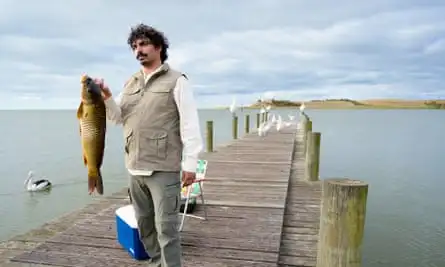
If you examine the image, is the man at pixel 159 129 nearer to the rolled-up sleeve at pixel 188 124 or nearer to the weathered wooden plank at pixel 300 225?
the rolled-up sleeve at pixel 188 124

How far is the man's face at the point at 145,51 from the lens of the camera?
2484 millimetres

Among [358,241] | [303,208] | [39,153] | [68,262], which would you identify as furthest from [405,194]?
[39,153]

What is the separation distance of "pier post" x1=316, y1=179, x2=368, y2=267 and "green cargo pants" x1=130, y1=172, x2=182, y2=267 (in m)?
1.12

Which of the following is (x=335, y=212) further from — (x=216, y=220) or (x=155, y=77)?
(x=216, y=220)

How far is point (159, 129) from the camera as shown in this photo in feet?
8.17

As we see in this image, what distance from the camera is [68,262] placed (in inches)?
134

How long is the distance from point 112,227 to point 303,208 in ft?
9.83

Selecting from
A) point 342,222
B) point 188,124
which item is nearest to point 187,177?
point 188,124

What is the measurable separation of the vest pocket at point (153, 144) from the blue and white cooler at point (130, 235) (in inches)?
42.9

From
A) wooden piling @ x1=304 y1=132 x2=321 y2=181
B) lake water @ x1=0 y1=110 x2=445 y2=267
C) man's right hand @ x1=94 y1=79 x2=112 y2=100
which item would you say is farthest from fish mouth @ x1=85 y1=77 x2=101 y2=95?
wooden piling @ x1=304 y1=132 x2=321 y2=181

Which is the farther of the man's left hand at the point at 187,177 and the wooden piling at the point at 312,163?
the wooden piling at the point at 312,163

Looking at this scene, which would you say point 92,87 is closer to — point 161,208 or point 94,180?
point 94,180

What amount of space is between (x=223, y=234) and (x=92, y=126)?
2279mm

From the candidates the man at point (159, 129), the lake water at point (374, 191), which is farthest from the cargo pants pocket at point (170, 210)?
the lake water at point (374, 191)
